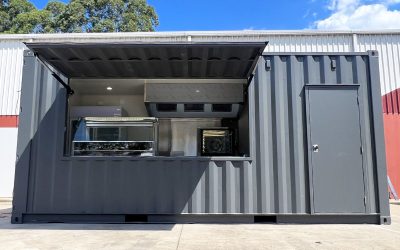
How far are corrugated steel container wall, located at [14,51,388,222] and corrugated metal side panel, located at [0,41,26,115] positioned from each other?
5.09 m

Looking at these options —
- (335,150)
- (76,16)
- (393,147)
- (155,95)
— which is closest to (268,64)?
(335,150)

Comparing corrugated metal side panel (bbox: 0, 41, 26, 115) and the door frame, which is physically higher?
corrugated metal side panel (bbox: 0, 41, 26, 115)

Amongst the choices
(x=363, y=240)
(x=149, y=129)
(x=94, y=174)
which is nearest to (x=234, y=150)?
(x=149, y=129)

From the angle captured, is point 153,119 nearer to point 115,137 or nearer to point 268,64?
point 115,137

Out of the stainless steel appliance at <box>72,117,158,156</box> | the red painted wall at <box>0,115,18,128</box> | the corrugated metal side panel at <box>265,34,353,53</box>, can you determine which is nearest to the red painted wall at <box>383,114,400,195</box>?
the corrugated metal side panel at <box>265,34,353,53</box>

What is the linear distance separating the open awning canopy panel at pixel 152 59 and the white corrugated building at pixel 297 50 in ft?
13.2

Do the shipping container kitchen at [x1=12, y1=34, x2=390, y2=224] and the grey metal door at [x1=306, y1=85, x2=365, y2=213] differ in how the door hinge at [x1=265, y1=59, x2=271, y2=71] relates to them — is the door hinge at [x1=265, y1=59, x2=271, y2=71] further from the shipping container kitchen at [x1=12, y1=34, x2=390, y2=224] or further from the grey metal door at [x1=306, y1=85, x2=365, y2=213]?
the grey metal door at [x1=306, y1=85, x2=365, y2=213]

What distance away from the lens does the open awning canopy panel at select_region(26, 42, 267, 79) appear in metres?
4.46

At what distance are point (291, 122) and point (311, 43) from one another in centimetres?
508

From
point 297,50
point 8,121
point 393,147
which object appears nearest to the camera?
point 393,147

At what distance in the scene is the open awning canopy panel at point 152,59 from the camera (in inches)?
176

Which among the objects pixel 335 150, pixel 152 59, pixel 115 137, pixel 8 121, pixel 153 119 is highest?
pixel 152 59

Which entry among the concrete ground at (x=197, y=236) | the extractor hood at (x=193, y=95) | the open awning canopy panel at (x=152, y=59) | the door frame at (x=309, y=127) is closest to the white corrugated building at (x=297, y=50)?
the extractor hood at (x=193, y=95)

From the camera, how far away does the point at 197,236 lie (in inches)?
163
